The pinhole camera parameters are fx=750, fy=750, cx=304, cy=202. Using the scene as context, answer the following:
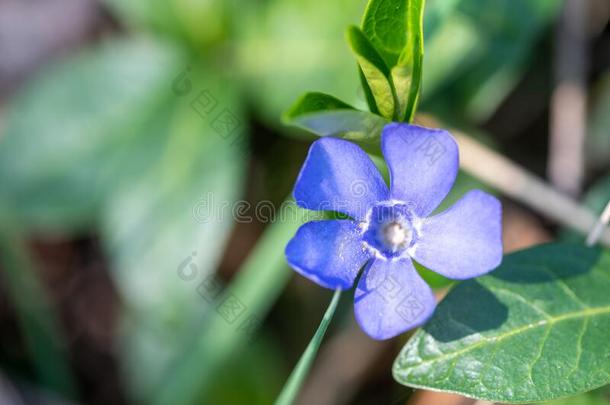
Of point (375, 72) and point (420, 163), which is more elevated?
point (375, 72)

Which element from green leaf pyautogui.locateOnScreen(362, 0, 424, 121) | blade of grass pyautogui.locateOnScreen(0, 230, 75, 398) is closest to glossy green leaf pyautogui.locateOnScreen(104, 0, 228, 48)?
blade of grass pyautogui.locateOnScreen(0, 230, 75, 398)

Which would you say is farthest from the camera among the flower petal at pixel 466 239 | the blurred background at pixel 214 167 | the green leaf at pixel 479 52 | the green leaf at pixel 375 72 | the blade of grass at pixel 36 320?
the blade of grass at pixel 36 320

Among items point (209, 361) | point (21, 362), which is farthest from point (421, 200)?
point (21, 362)

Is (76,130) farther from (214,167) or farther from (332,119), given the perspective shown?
(332,119)

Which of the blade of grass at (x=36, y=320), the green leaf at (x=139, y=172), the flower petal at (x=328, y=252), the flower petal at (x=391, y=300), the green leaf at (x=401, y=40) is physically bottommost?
the blade of grass at (x=36, y=320)

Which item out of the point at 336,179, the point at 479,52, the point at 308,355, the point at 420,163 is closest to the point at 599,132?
the point at 479,52

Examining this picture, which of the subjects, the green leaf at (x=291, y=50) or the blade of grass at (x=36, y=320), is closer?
the green leaf at (x=291, y=50)

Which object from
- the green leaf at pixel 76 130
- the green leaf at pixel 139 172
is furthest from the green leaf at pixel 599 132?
the green leaf at pixel 76 130

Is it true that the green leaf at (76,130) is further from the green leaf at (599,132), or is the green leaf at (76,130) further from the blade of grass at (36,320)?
the green leaf at (599,132)
